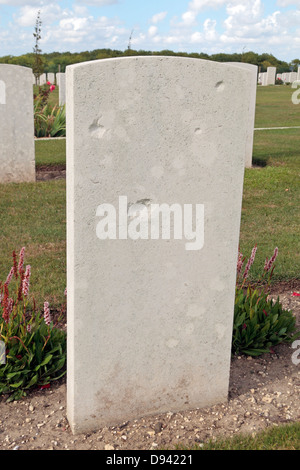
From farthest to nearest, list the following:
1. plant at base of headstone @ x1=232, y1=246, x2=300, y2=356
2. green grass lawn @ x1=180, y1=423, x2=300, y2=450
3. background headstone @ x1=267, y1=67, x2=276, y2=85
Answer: background headstone @ x1=267, y1=67, x2=276, y2=85, plant at base of headstone @ x1=232, y1=246, x2=300, y2=356, green grass lawn @ x1=180, y1=423, x2=300, y2=450

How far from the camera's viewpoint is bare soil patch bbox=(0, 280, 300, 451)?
103 inches

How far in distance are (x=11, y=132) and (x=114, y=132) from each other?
582 cm

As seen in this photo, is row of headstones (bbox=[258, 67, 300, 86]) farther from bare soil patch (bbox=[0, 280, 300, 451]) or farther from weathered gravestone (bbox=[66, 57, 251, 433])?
weathered gravestone (bbox=[66, 57, 251, 433])

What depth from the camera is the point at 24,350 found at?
3.04 m

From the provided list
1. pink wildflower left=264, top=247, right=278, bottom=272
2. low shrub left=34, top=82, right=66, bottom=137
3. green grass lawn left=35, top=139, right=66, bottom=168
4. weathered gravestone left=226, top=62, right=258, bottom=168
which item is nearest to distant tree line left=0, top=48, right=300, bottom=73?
low shrub left=34, top=82, right=66, bottom=137

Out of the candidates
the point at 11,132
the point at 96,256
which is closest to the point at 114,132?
the point at 96,256

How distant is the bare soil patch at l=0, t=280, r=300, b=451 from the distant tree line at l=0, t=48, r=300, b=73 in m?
30.2

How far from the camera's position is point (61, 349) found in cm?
314

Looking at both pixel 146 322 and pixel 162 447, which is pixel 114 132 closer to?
pixel 146 322

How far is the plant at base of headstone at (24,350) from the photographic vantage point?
2.95 m

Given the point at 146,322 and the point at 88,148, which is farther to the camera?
the point at 146,322

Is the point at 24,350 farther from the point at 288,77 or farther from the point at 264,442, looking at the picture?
the point at 288,77

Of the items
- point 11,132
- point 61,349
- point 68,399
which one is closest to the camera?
point 68,399
